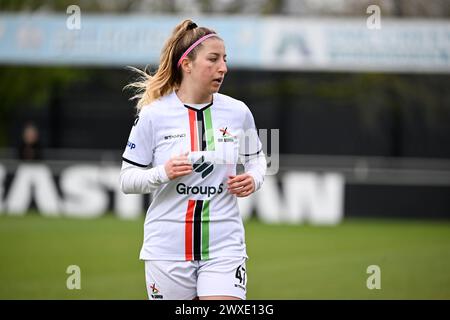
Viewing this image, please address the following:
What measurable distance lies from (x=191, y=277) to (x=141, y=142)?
867 millimetres

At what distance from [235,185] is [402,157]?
15.7 meters

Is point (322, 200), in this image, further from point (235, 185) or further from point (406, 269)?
point (235, 185)

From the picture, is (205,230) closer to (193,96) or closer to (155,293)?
(155,293)

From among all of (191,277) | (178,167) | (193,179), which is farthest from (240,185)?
(191,277)

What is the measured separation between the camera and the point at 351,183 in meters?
17.8

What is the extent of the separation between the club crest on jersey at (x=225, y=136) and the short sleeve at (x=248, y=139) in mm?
93

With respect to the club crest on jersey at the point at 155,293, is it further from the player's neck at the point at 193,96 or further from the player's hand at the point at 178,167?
the player's neck at the point at 193,96

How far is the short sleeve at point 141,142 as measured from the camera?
523 centimetres

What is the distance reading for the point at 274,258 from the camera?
12562 millimetres

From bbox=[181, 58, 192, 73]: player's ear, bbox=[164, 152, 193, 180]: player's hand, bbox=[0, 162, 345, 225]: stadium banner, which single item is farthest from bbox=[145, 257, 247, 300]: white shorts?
bbox=[0, 162, 345, 225]: stadium banner

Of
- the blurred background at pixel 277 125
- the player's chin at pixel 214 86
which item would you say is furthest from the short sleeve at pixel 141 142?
the blurred background at pixel 277 125

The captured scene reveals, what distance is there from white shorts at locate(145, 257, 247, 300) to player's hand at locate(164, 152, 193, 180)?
547 millimetres

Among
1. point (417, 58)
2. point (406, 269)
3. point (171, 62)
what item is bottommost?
point (406, 269)
